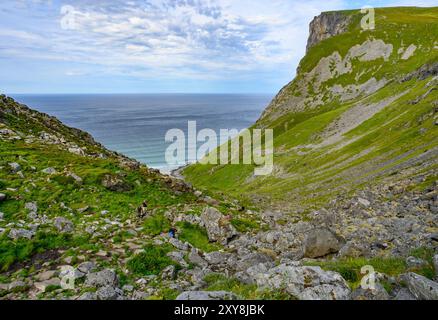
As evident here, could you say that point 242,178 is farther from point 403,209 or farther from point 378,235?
point 378,235

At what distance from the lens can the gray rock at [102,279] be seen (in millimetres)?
12680

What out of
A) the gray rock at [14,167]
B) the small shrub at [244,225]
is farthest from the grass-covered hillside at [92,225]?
the small shrub at [244,225]

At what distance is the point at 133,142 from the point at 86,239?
564ft

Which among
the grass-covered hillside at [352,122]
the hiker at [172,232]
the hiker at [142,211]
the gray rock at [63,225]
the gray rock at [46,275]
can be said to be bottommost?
the gray rock at [46,275]

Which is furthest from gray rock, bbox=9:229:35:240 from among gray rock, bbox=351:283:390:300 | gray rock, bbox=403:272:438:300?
gray rock, bbox=403:272:438:300

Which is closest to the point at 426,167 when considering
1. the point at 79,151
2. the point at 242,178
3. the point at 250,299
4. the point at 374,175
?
the point at 374,175

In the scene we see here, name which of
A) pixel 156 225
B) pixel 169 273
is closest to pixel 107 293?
pixel 169 273

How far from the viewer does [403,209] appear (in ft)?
78.8

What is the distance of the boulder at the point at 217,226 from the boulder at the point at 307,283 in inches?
369

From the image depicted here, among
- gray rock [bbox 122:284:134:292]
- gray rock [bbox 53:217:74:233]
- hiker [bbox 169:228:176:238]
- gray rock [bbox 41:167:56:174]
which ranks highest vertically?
gray rock [bbox 41:167:56:174]

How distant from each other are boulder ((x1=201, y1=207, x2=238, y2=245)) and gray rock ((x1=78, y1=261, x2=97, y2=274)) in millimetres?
7952

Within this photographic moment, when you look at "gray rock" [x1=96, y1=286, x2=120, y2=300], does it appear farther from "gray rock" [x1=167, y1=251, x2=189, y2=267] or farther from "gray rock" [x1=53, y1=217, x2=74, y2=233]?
"gray rock" [x1=53, y1=217, x2=74, y2=233]

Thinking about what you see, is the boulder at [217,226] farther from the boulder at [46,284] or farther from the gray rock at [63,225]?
the boulder at [46,284]

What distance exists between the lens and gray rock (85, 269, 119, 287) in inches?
499
